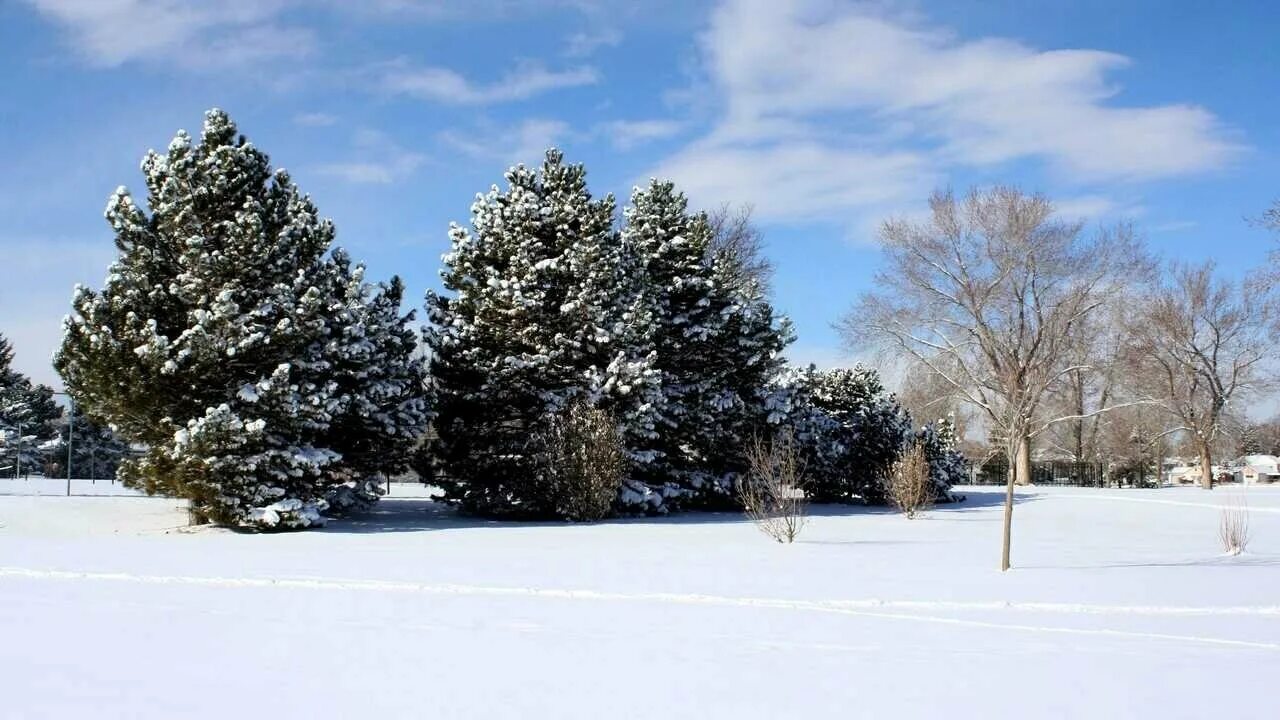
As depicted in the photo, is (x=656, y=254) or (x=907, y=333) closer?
(x=656, y=254)

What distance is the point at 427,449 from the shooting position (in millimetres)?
25594

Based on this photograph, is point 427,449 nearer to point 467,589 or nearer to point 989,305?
point 467,589

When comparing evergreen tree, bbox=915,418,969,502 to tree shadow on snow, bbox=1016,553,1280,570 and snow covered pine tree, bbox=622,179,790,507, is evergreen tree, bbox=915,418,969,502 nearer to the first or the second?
snow covered pine tree, bbox=622,179,790,507

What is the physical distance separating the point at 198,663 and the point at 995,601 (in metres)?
8.01

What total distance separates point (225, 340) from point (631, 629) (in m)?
13.8

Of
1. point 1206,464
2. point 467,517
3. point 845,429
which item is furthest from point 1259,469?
point 467,517

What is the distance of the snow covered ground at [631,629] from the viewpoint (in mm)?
6402

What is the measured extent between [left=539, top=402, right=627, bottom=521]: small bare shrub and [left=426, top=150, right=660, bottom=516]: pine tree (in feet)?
2.51

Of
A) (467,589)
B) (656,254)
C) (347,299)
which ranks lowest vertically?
(467,589)

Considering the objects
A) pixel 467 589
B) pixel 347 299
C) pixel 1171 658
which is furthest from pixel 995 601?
pixel 347 299

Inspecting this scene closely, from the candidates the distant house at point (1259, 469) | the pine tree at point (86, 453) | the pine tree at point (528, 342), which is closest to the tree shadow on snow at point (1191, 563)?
the pine tree at point (528, 342)

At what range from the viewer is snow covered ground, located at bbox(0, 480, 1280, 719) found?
21.0 feet

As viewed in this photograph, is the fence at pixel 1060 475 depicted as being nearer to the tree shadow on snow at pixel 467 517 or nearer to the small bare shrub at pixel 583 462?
the tree shadow on snow at pixel 467 517

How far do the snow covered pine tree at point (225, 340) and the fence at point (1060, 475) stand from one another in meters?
39.4
